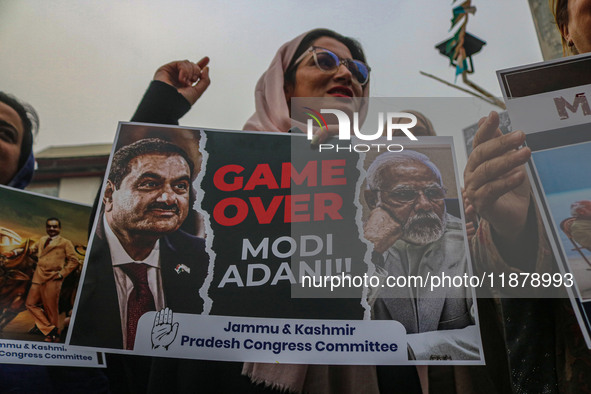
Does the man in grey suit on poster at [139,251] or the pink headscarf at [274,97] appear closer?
the man in grey suit on poster at [139,251]

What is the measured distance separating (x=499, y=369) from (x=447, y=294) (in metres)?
0.45

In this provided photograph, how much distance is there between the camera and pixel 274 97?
2.15 m

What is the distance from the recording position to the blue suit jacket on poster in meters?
1.46

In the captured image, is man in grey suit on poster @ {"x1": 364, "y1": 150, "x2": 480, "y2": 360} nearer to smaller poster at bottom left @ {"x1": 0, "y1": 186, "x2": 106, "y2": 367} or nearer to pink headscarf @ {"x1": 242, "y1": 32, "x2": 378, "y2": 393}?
pink headscarf @ {"x1": 242, "y1": 32, "x2": 378, "y2": 393}

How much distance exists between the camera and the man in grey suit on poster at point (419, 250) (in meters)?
1.40

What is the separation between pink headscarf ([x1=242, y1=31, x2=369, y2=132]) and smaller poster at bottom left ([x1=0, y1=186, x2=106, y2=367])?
2.53 ft

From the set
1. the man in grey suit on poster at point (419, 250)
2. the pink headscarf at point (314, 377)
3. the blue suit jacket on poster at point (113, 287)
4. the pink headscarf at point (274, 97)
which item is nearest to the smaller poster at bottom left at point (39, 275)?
the blue suit jacket on poster at point (113, 287)

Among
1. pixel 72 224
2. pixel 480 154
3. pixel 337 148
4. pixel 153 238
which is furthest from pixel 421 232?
pixel 72 224

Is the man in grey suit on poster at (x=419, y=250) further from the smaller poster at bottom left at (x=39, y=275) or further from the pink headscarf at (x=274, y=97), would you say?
the smaller poster at bottom left at (x=39, y=275)

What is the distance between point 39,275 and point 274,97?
3.78ft

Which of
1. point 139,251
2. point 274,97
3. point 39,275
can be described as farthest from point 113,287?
point 274,97

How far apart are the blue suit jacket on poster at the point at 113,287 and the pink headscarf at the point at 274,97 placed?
25.1 inches

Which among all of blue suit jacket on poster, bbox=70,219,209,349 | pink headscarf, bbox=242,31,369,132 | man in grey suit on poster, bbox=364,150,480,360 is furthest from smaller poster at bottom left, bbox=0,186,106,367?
man in grey suit on poster, bbox=364,150,480,360

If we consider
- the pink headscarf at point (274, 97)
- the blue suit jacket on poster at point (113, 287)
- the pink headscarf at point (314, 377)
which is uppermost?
the pink headscarf at point (274, 97)
